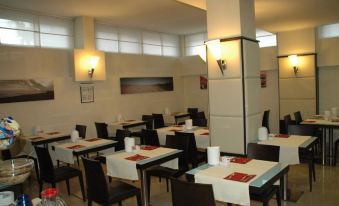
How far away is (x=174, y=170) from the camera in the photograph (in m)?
3.89

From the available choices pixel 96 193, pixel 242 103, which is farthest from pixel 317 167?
pixel 96 193

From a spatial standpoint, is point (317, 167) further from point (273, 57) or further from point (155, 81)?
point (155, 81)

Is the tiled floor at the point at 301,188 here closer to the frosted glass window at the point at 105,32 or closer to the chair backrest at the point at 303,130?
the chair backrest at the point at 303,130

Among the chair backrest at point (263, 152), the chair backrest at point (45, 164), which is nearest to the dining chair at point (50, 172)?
the chair backrest at point (45, 164)

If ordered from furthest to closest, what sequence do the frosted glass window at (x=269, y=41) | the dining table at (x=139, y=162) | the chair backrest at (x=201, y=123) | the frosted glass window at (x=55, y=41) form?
the frosted glass window at (x=269, y=41)
the frosted glass window at (x=55, y=41)
the chair backrest at (x=201, y=123)
the dining table at (x=139, y=162)

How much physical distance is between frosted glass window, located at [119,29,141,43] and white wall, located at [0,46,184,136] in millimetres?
491

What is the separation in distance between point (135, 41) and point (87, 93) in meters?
2.20

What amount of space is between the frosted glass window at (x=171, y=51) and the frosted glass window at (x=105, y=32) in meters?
1.92

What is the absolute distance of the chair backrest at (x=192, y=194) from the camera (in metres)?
2.18

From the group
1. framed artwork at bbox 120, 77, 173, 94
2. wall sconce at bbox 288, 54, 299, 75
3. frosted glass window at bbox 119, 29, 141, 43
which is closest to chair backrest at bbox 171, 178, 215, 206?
framed artwork at bbox 120, 77, 173, 94

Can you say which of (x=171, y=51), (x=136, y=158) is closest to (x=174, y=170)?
(x=136, y=158)

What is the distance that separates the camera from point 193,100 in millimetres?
9359

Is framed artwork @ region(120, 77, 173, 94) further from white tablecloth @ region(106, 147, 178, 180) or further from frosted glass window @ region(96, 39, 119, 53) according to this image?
white tablecloth @ region(106, 147, 178, 180)

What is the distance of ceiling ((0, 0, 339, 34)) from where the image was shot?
523cm
